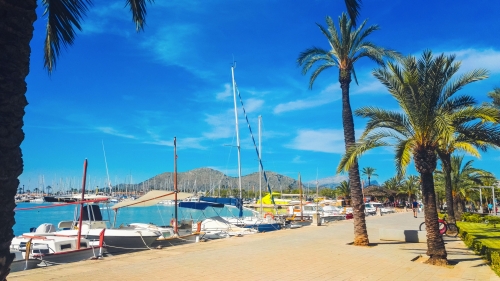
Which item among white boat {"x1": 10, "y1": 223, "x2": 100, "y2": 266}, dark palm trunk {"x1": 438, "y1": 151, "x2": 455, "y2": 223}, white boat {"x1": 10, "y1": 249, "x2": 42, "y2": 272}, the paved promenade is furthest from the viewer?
dark palm trunk {"x1": 438, "y1": 151, "x2": 455, "y2": 223}

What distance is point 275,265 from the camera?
1162 cm

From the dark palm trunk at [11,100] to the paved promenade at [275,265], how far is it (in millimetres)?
6466

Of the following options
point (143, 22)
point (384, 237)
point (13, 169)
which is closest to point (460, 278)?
point (384, 237)

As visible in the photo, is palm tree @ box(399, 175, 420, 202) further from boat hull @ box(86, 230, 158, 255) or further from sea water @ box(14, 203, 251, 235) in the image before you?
boat hull @ box(86, 230, 158, 255)

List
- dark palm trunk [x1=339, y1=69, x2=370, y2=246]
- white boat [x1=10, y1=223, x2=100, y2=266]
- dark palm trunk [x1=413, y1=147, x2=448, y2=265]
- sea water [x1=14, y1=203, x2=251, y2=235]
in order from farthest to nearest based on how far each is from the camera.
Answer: sea water [x1=14, y1=203, x2=251, y2=235]
dark palm trunk [x1=339, y1=69, x2=370, y2=246]
white boat [x1=10, y1=223, x2=100, y2=266]
dark palm trunk [x1=413, y1=147, x2=448, y2=265]

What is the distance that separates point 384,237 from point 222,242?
7611 millimetres

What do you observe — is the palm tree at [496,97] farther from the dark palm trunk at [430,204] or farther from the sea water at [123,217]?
the sea water at [123,217]

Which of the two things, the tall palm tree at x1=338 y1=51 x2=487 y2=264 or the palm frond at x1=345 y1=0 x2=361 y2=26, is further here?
the tall palm tree at x1=338 y1=51 x2=487 y2=264

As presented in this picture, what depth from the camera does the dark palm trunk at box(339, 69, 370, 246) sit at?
16328 mm

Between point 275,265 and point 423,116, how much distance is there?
6.82m

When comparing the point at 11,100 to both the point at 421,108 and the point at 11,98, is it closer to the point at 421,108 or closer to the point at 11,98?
the point at 11,98

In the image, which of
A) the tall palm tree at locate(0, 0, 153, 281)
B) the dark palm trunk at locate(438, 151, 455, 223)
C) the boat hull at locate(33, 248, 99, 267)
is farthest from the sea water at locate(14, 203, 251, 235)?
the tall palm tree at locate(0, 0, 153, 281)

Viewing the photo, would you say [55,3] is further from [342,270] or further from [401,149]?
[401,149]

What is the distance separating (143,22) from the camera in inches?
271
